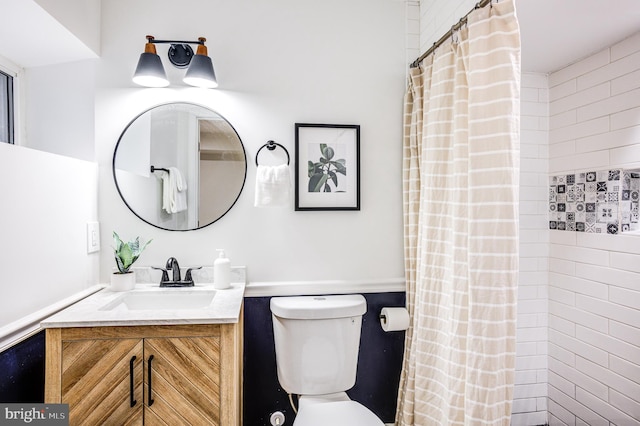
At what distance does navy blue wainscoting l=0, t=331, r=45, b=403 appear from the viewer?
1.29 meters

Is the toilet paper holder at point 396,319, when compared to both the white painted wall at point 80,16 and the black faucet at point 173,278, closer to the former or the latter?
the black faucet at point 173,278

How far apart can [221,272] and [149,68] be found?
1.01 meters

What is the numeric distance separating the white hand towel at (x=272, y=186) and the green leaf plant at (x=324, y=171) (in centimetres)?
19

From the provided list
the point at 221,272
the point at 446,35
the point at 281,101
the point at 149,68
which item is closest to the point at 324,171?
the point at 281,101

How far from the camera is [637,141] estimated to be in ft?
5.53

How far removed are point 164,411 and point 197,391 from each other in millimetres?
148

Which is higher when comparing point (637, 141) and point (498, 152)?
point (637, 141)

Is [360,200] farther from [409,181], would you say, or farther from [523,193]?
[523,193]

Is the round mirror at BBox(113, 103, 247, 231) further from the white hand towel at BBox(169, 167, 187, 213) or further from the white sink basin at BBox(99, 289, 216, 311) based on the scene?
the white sink basin at BBox(99, 289, 216, 311)

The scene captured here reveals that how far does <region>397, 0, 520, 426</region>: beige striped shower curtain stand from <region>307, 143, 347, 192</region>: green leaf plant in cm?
A: 47

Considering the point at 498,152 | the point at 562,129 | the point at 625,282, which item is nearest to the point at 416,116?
the point at 498,152

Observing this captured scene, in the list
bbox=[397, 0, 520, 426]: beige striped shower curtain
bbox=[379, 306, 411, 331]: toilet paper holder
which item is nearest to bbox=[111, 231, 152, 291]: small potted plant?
bbox=[379, 306, 411, 331]: toilet paper holder

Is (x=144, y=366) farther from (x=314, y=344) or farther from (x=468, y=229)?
(x=468, y=229)

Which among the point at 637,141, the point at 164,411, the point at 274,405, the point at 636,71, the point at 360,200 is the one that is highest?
the point at 636,71
